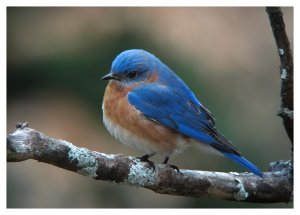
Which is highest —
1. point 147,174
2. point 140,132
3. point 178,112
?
point 178,112

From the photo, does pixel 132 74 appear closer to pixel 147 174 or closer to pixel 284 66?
pixel 147 174

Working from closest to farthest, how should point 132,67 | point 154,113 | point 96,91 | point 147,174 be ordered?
point 147,174 → point 154,113 → point 132,67 → point 96,91

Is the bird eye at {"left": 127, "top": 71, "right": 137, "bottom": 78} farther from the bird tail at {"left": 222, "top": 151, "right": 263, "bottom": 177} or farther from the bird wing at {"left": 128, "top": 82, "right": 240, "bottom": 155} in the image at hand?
the bird tail at {"left": 222, "top": 151, "right": 263, "bottom": 177}

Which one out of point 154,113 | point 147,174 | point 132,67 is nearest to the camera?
point 147,174

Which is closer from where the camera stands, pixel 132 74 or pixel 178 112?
pixel 178 112

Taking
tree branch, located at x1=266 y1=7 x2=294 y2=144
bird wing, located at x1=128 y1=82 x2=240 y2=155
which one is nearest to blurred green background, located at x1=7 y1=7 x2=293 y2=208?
bird wing, located at x1=128 y1=82 x2=240 y2=155

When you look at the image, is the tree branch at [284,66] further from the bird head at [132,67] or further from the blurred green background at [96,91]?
the blurred green background at [96,91]

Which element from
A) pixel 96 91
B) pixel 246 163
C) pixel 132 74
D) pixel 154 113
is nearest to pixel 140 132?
pixel 154 113

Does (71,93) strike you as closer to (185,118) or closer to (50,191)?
(50,191)
